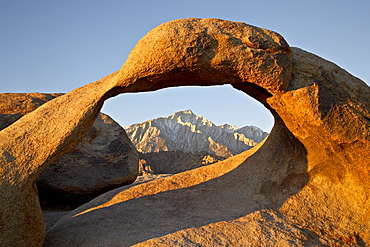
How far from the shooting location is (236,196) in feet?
15.5

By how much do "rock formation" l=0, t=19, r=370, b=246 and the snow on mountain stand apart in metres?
29.5

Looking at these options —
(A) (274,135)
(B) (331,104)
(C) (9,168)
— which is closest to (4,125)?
(C) (9,168)

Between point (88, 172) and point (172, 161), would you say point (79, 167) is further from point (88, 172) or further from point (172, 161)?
point (172, 161)

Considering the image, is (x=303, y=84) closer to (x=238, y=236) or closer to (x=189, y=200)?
(x=238, y=236)

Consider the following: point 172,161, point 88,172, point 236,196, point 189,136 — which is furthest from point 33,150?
point 189,136

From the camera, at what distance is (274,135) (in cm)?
524

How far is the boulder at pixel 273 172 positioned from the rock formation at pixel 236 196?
→ 1 cm

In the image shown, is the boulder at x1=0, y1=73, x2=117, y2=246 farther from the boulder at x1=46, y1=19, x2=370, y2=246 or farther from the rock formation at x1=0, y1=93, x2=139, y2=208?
the rock formation at x1=0, y1=93, x2=139, y2=208

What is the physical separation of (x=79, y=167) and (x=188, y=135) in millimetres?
37575

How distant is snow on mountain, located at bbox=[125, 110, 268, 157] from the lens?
38.1m

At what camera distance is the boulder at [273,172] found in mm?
3709

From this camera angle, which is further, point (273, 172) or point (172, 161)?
point (172, 161)

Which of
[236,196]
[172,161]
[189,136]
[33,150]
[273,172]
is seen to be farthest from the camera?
[189,136]

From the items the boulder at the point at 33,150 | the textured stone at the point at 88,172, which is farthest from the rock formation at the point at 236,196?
the textured stone at the point at 88,172
